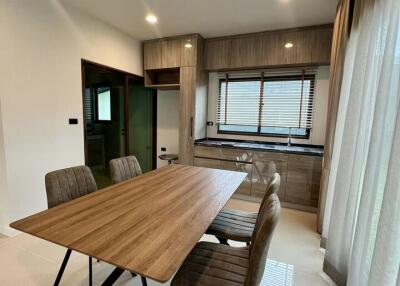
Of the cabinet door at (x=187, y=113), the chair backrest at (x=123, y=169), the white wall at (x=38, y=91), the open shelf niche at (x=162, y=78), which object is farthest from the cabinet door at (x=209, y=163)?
the white wall at (x=38, y=91)

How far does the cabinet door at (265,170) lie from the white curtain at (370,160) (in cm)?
129

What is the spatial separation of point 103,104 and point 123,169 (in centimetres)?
188

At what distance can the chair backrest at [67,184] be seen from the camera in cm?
158

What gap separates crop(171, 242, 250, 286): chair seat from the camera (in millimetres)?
1153

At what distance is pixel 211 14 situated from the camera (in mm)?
2902

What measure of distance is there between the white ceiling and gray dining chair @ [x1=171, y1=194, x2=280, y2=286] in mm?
2460

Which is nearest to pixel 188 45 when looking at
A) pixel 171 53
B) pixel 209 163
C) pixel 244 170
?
pixel 171 53

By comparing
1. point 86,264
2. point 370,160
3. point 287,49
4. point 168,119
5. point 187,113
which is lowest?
point 86,264

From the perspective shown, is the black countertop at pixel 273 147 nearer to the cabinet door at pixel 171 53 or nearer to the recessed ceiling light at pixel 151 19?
the cabinet door at pixel 171 53

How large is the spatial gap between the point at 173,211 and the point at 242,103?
301cm

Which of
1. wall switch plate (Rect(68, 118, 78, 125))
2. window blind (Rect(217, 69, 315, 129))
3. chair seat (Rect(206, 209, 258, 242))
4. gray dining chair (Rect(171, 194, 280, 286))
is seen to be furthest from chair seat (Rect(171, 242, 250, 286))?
window blind (Rect(217, 69, 315, 129))

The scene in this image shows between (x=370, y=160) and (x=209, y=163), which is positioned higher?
(x=370, y=160)

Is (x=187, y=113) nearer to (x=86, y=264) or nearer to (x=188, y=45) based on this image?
(x=188, y=45)

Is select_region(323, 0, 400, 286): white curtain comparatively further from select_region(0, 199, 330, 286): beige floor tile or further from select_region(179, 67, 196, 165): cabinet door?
select_region(179, 67, 196, 165): cabinet door
